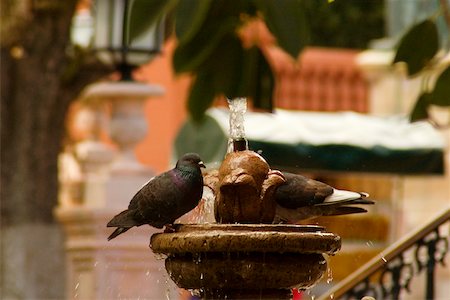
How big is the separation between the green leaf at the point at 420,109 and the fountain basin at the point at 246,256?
151 cm

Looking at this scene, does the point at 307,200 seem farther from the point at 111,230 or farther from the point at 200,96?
the point at 111,230

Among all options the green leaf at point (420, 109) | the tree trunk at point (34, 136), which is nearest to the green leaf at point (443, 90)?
the green leaf at point (420, 109)

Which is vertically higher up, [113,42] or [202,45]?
[202,45]

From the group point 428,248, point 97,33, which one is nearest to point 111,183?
point 97,33

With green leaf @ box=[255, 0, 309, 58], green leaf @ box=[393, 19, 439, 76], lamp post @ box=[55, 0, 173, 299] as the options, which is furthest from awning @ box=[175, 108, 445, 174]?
green leaf @ box=[255, 0, 309, 58]

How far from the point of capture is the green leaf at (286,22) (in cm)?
639

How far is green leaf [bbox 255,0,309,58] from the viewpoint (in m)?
6.39

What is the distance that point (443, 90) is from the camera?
7742mm

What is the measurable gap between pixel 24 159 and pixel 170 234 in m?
8.11

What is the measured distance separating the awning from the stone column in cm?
153

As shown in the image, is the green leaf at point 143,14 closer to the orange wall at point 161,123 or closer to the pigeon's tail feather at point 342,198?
the pigeon's tail feather at point 342,198

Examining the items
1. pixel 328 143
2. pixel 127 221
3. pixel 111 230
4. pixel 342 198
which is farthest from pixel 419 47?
pixel 328 143

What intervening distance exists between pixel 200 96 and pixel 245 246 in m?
0.69

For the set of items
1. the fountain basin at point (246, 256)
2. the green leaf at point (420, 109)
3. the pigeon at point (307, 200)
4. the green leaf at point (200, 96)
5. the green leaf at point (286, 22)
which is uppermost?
the green leaf at point (286, 22)
